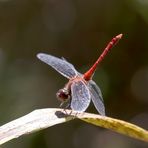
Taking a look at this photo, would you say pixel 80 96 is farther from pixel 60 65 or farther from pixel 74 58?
pixel 74 58

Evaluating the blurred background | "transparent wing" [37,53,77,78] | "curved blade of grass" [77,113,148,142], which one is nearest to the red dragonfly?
"transparent wing" [37,53,77,78]

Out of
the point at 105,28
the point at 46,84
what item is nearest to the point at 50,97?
the point at 46,84

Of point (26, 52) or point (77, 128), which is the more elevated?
point (26, 52)

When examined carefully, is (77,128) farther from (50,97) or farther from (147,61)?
(147,61)

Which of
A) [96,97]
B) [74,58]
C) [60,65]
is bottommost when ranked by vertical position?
[74,58]

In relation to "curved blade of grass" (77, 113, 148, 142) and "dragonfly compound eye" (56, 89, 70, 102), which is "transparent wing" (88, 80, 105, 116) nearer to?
"dragonfly compound eye" (56, 89, 70, 102)

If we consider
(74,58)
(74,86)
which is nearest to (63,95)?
(74,86)
